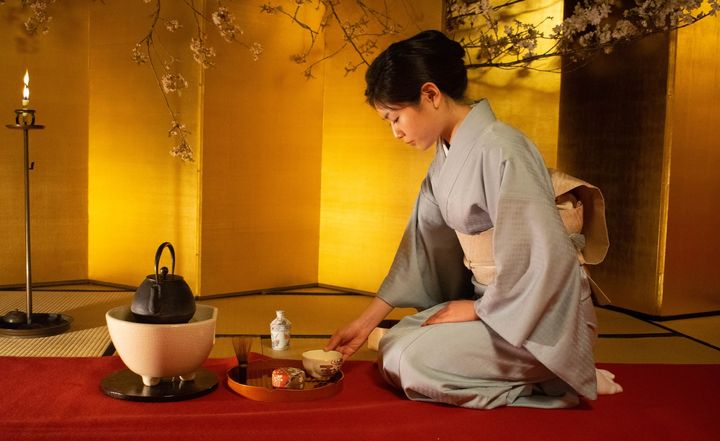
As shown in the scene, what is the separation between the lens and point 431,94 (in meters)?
2.19

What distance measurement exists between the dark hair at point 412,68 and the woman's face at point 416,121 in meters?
0.03

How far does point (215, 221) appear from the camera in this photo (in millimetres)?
4023

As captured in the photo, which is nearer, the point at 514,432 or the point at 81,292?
the point at 514,432

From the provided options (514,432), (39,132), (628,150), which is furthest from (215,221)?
(514,432)

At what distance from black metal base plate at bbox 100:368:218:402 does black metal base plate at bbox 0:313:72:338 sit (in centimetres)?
98

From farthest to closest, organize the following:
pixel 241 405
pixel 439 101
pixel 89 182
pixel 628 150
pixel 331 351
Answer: pixel 89 182 → pixel 628 150 → pixel 331 351 → pixel 439 101 → pixel 241 405

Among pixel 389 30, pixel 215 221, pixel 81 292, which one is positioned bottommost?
pixel 81 292

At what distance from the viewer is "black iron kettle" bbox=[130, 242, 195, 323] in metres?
2.03

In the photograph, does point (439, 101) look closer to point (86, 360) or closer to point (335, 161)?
point (86, 360)

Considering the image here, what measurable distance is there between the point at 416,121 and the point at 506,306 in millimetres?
556

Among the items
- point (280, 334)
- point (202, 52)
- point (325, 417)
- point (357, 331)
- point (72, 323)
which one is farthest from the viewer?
point (202, 52)

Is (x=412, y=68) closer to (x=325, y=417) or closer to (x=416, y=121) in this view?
(x=416, y=121)

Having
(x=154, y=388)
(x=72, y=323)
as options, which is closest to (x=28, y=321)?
(x=72, y=323)

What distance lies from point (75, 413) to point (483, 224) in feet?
3.77
